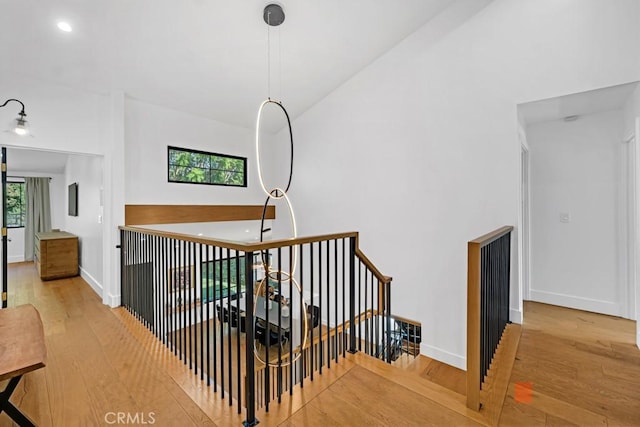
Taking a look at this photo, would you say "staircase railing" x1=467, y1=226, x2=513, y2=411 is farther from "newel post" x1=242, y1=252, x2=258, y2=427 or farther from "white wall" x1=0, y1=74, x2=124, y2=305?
"white wall" x1=0, y1=74, x2=124, y2=305

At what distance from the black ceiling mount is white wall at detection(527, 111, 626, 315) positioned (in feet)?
11.4

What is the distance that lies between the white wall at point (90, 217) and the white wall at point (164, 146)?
476 mm

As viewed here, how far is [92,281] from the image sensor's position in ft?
15.5

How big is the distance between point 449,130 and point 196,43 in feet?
10.5

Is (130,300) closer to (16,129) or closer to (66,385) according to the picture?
(66,385)

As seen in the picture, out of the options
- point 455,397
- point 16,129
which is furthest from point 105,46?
point 455,397

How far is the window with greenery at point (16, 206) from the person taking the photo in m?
6.93

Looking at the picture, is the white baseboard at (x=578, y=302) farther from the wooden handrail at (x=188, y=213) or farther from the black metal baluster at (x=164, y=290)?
the black metal baluster at (x=164, y=290)

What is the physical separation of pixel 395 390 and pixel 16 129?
452 cm

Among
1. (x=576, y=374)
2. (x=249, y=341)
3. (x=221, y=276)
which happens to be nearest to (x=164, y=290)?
(x=221, y=276)

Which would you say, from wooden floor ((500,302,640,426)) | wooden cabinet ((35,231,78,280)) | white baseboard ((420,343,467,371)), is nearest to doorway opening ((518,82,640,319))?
wooden floor ((500,302,640,426))

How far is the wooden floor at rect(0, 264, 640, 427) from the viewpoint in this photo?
1.75 meters

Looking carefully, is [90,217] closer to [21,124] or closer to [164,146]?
[164,146]

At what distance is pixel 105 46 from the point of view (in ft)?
10.2
